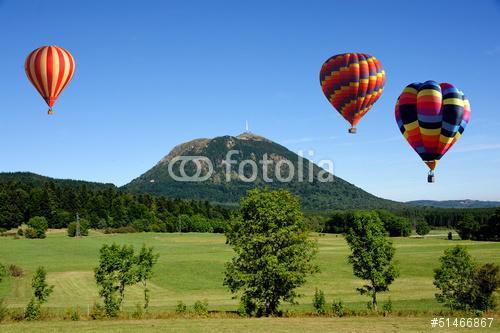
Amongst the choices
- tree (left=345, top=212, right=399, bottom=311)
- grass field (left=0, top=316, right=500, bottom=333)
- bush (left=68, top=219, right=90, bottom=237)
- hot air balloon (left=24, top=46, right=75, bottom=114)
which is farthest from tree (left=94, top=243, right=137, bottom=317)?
bush (left=68, top=219, right=90, bottom=237)

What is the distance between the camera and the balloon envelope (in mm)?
49406

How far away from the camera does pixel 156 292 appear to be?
67.9 metres

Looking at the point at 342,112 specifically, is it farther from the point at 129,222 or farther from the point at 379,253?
the point at 129,222

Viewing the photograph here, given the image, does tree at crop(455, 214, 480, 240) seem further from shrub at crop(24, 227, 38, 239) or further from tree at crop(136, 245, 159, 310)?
tree at crop(136, 245, 159, 310)

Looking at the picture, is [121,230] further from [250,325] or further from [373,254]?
[250,325]

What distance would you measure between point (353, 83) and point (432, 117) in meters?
8.80

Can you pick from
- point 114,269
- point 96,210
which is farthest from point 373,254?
point 96,210

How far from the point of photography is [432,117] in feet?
163

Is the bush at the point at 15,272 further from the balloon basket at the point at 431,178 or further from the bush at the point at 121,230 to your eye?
the bush at the point at 121,230

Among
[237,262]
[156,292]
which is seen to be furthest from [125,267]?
[156,292]

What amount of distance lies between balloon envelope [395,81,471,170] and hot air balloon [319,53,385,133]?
14.1 ft

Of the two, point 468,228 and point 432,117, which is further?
point 468,228

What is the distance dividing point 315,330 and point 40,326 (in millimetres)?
17451

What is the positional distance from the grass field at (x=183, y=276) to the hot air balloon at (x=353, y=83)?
19.5 metres
